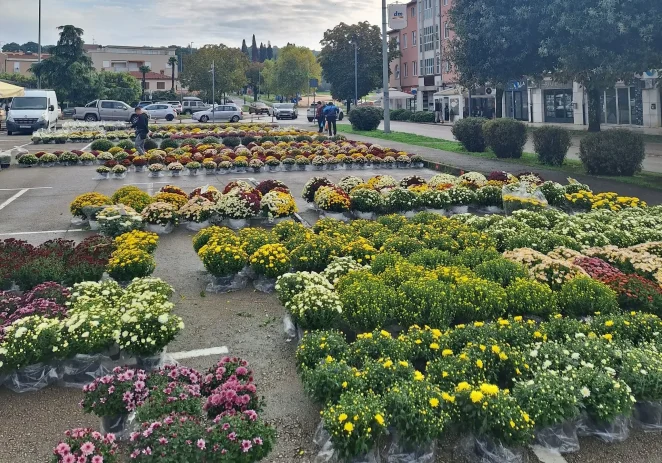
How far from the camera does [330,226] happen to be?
9391mm

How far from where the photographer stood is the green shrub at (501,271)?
6.89 metres

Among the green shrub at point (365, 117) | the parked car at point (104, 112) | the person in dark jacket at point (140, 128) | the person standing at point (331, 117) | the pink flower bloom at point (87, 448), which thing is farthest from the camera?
the parked car at point (104, 112)

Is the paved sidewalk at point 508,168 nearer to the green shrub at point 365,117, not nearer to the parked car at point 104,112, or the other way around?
the green shrub at point 365,117

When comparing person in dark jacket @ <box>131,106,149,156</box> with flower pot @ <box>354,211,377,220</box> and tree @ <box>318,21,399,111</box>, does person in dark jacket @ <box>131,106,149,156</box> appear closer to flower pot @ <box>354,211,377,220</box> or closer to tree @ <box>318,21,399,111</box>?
flower pot @ <box>354,211,377,220</box>

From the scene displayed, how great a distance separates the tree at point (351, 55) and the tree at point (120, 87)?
69.1ft

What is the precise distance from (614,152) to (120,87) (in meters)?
57.3

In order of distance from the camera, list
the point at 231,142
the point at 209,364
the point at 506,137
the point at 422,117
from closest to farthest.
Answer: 1. the point at 209,364
2. the point at 506,137
3. the point at 231,142
4. the point at 422,117

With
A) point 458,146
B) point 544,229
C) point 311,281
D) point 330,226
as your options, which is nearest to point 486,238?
point 544,229

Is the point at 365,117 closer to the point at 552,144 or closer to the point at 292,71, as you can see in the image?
the point at 552,144

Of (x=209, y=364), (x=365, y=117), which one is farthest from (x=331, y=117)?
(x=209, y=364)

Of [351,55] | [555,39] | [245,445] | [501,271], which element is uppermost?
[351,55]

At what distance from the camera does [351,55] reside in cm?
7019

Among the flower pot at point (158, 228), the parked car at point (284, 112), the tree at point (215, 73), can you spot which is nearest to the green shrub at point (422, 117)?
the parked car at point (284, 112)

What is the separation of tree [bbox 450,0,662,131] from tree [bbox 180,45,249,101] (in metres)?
52.4
